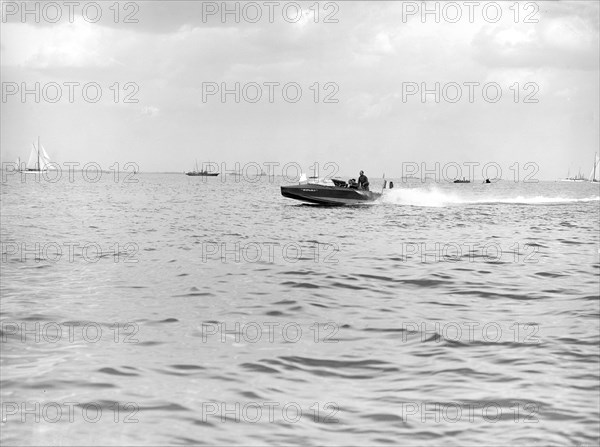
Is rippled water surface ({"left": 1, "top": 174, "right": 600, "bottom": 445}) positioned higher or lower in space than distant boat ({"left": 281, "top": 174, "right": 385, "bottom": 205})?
lower

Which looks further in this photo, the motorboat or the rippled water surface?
the motorboat

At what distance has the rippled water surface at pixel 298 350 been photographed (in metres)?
6.29

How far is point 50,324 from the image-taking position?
10.6 meters

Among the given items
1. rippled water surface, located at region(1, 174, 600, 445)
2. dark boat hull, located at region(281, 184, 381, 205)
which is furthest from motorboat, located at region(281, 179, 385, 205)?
rippled water surface, located at region(1, 174, 600, 445)

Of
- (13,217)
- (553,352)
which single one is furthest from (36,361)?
(13,217)

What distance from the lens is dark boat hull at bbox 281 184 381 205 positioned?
4775 centimetres

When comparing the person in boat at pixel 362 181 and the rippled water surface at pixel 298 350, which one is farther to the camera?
the person in boat at pixel 362 181

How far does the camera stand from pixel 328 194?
157 feet

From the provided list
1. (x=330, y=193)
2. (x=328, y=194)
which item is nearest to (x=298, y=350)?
(x=330, y=193)

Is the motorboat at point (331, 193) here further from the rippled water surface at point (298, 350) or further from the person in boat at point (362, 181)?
the rippled water surface at point (298, 350)

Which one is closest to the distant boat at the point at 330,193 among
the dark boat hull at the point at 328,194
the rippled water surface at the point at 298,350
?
the dark boat hull at the point at 328,194

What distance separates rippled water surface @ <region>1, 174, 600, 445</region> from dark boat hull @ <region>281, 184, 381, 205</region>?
26.9 meters

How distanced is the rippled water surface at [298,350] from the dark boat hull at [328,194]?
88.1 feet

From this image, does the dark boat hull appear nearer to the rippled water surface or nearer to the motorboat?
the motorboat
